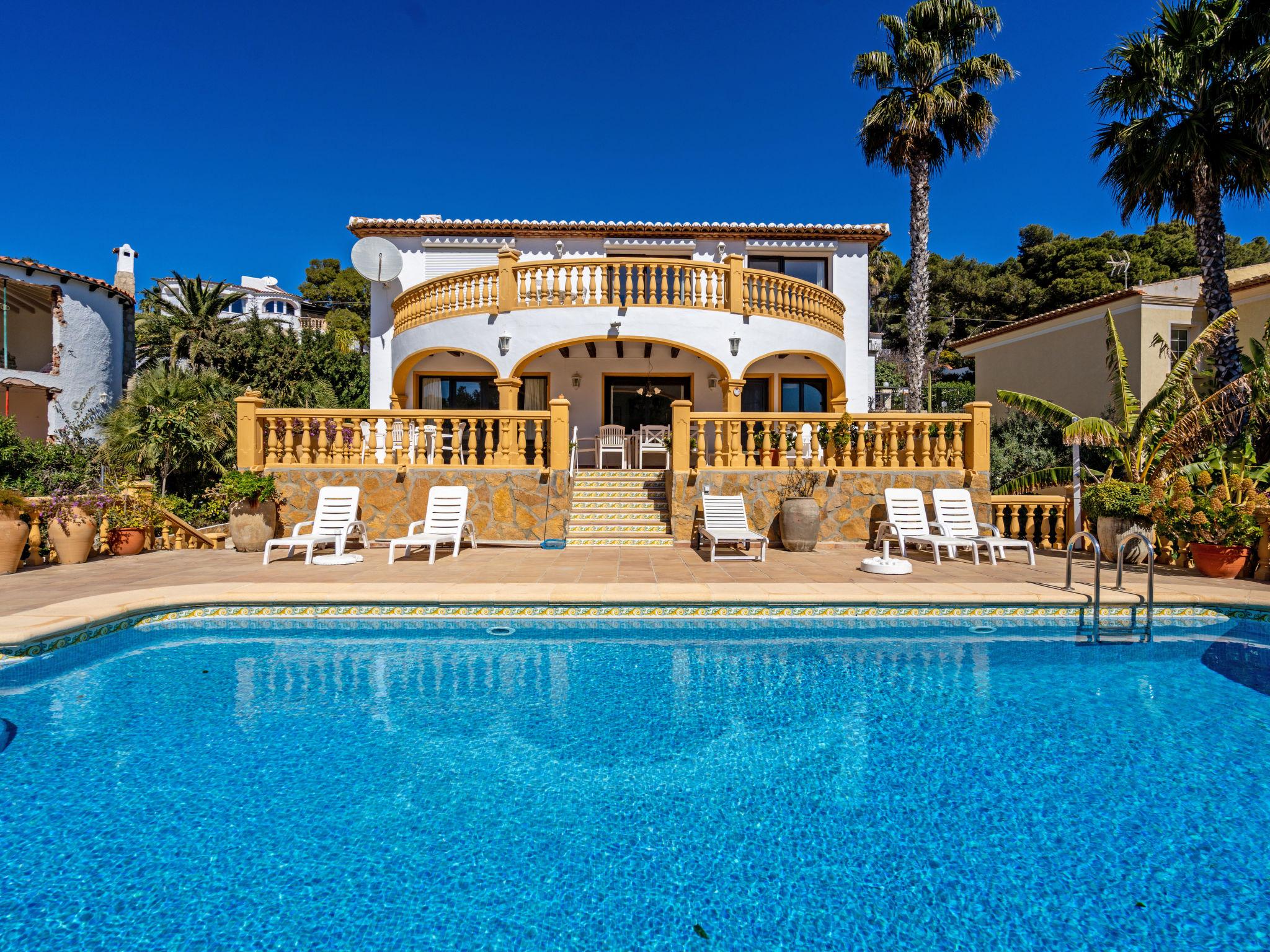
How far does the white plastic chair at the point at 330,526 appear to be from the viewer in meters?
9.73

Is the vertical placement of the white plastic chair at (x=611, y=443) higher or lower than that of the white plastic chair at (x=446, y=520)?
higher

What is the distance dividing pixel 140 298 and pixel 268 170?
10.7 m

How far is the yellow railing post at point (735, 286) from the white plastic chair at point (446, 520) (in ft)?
24.9

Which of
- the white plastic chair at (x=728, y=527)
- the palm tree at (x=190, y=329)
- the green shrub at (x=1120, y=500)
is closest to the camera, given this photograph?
the green shrub at (x=1120, y=500)

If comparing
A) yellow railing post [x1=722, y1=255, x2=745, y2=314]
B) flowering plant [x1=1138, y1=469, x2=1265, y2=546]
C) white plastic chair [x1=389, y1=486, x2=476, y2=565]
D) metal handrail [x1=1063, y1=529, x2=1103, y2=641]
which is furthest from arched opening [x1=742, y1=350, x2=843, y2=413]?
metal handrail [x1=1063, y1=529, x2=1103, y2=641]

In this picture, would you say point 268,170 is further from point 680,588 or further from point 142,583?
point 680,588

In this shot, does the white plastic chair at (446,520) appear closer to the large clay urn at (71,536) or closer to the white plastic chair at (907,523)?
the large clay urn at (71,536)

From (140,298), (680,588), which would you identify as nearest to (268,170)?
(140,298)

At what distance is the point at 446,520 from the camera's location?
35.8ft

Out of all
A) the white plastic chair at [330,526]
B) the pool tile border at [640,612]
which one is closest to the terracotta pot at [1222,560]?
A: the pool tile border at [640,612]

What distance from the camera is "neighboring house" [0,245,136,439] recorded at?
779 inches

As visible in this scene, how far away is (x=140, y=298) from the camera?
3238 cm

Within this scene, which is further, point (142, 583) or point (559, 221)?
point (559, 221)

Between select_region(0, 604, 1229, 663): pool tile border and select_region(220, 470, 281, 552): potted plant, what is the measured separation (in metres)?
4.16
